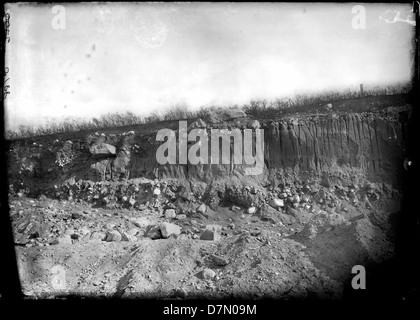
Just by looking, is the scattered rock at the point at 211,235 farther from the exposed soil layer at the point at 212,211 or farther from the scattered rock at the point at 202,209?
the scattered rock at the point at 202,209

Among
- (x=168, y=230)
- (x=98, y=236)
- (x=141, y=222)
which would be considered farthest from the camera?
(x=141, y=222)

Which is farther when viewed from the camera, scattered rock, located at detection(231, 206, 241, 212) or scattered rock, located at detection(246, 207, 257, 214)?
scattered rock, located at detection(231, 206, 241, 212)

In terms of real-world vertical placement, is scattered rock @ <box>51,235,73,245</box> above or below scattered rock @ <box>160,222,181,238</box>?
below

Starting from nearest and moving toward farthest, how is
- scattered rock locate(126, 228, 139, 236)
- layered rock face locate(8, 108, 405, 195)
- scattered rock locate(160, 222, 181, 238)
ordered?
scattered rock locate(160, 222, 181, 238)
scattered rock locate(126, 228, 139, 236)
layered rock face locate(8, 108, 405, 195)

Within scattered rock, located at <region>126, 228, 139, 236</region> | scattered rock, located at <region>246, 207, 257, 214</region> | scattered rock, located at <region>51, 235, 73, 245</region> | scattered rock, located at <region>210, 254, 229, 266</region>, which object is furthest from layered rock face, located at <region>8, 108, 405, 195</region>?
scattered rock, located at <region>210, 254, 229, 266</region>

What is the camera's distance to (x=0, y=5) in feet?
17.2

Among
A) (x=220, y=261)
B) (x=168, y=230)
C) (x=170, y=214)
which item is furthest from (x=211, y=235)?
(x=170, y=214)

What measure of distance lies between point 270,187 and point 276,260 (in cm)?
331

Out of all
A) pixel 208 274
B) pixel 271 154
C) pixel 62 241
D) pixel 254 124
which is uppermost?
pixel 254 124

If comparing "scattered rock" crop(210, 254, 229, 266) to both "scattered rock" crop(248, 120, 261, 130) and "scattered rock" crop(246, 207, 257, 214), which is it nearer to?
"scattered rock" crop(246, 207, 257, 214)

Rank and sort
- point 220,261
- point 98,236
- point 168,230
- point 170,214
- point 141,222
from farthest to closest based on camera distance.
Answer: point 170,214, point 141,222, point 98,236, point 168,230, point 220,261

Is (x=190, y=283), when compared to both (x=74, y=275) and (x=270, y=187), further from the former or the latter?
(x=270, y=187)

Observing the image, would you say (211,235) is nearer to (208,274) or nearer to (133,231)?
(208,274)

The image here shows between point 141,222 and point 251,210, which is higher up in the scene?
point 251,210
